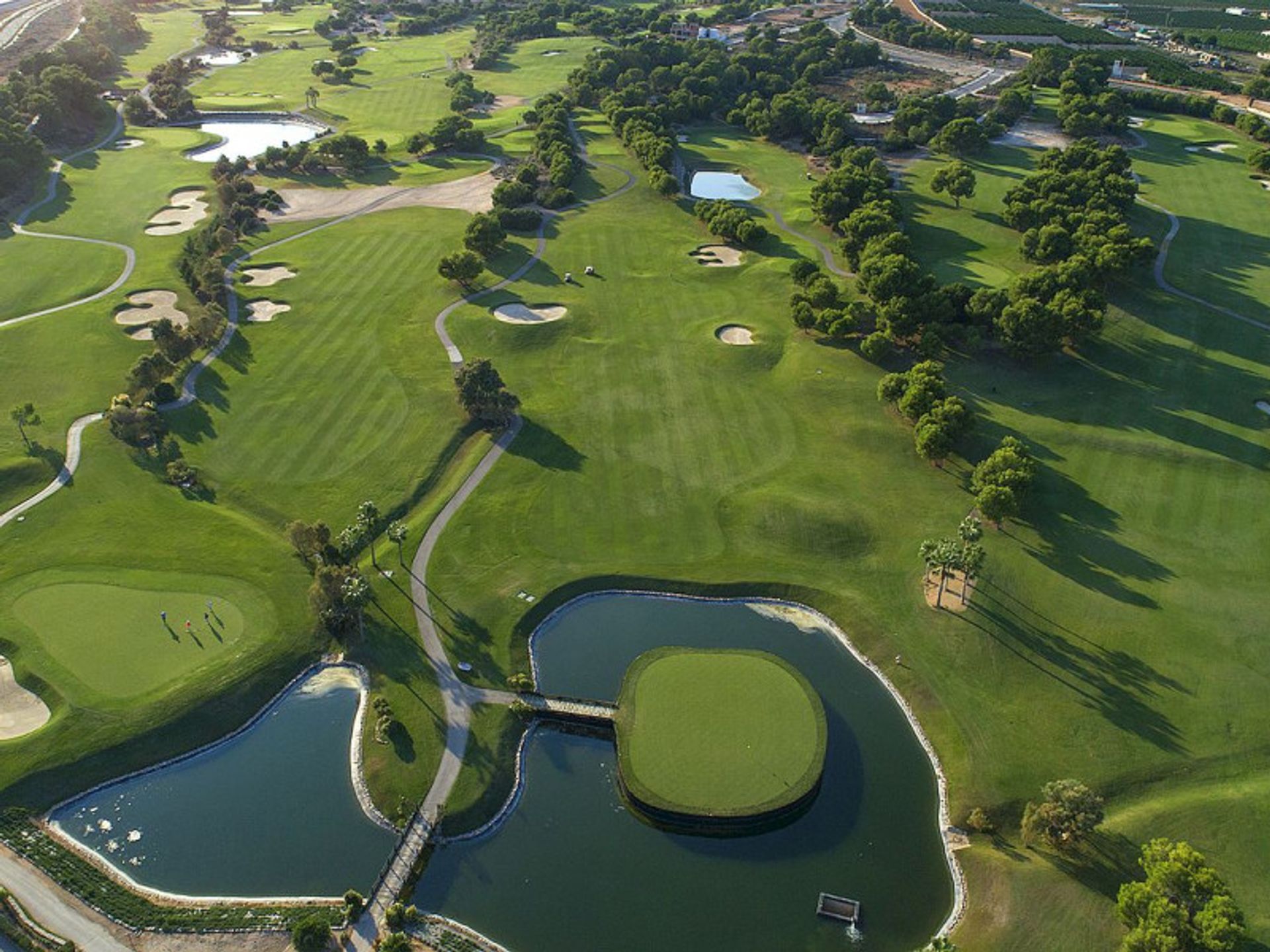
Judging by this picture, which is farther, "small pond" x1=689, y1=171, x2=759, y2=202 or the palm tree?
"small pond" x1=689, y1=171, x2=759, y2=202

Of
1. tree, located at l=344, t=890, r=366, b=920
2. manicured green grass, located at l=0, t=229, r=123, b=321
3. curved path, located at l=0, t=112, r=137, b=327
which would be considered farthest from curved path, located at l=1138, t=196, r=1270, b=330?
manicured green grass, located at l=0, t=229, r=123, b=321

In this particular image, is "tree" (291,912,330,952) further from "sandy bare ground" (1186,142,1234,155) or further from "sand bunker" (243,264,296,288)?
"sandy bare ground" (1186,142,1234,155)

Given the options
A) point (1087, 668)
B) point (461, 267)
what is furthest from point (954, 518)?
point (461, 267)

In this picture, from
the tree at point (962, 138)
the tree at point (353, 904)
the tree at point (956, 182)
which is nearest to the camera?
the tree at point (353, 904)

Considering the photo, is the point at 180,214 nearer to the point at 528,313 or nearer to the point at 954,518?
the point at 528,313

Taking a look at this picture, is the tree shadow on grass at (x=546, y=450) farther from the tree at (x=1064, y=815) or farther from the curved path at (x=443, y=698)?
the tree at (x=1064, y=815)

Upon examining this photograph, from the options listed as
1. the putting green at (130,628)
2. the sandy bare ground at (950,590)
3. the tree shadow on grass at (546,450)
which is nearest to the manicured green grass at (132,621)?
the putting green at (130,628)
